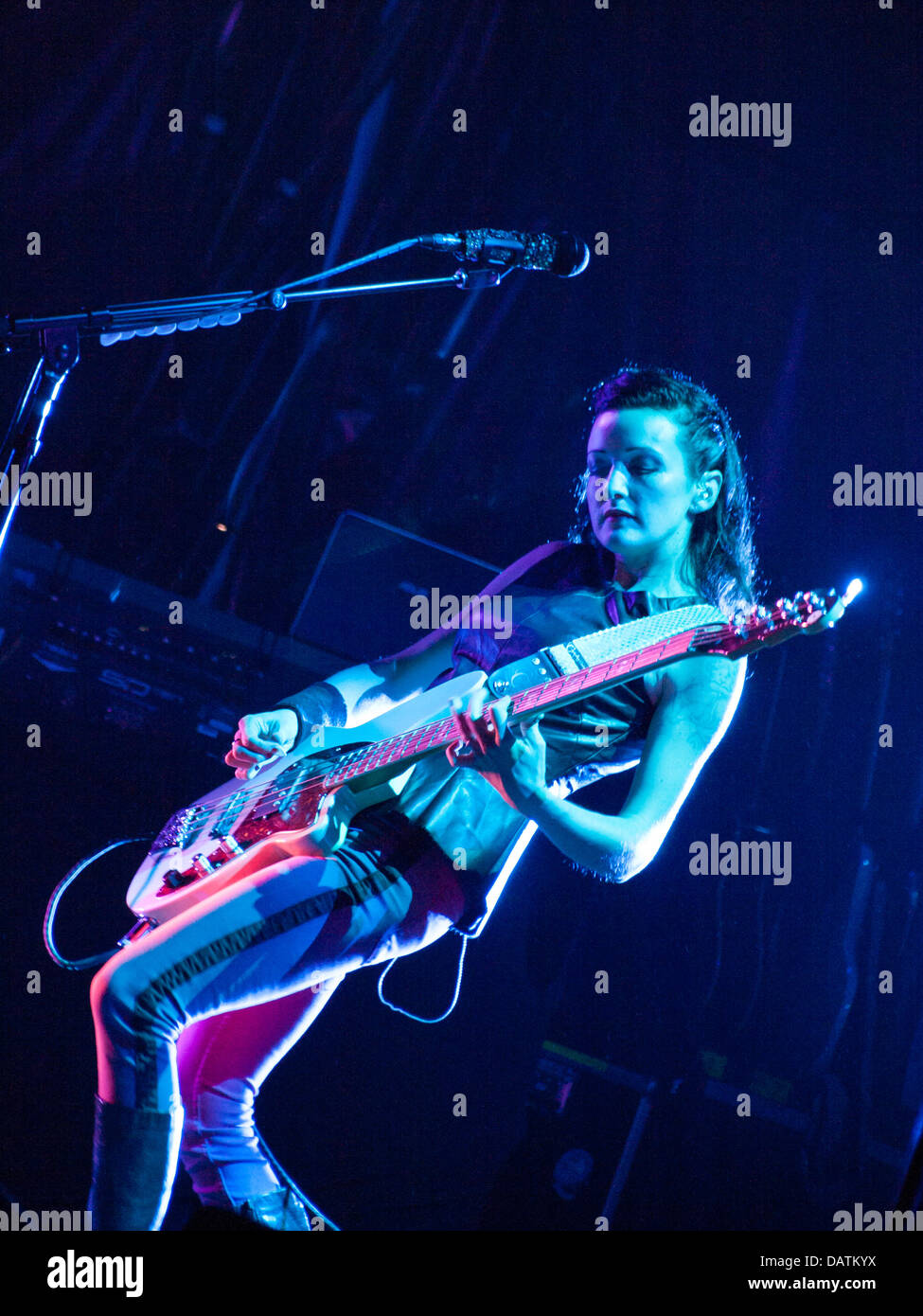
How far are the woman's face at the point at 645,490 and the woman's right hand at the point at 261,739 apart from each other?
2.95 ft

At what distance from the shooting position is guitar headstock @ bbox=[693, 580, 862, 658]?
2.08 metres

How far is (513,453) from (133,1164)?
2191mm

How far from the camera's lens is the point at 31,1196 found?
284cm

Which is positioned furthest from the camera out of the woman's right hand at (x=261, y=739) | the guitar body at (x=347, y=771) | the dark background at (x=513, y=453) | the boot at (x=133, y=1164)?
the dark background at (x=513, y=453)

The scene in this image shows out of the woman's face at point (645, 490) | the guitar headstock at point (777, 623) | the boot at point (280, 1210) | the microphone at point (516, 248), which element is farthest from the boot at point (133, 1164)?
the microphone at point (516, 248)

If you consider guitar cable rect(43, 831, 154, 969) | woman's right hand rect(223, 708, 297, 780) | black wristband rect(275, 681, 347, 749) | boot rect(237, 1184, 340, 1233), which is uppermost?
black wristband rect(275, 681, 347, 749)

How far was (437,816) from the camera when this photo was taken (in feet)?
8.18

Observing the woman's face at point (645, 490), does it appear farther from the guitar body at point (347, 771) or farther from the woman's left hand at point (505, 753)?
the woman's left hand at point (505, 753)

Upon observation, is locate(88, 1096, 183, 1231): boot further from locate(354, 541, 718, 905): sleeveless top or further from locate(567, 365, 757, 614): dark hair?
locate(567, 365, 757, 614): dark hair

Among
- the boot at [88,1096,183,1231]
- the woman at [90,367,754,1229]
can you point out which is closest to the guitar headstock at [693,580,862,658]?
the woman at [90,367,754,1229]

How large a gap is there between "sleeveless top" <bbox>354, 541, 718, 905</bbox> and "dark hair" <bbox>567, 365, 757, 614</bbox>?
0.45 ft

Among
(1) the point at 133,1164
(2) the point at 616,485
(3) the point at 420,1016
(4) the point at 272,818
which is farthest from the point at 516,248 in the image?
(1) the point at 133,1164

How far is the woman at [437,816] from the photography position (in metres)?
2.23
